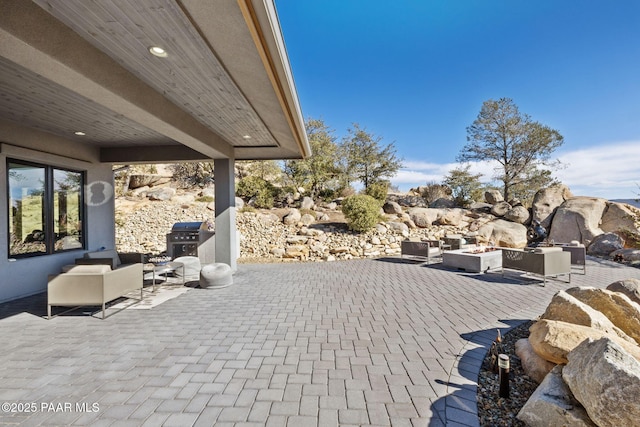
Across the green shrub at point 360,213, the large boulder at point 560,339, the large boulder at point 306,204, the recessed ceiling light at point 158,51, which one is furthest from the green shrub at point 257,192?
the large boulder at point 560,339

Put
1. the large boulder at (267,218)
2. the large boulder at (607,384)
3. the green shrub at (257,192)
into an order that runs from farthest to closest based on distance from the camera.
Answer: the green shrub at (257,192)
the large boulder at (267,218)
the large boulder at (607,384)

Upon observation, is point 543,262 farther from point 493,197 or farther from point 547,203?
point 493,197

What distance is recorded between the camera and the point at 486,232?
11273mm

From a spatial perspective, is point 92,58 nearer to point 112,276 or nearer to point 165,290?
point 112,276

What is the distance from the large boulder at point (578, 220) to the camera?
1060 centimetres

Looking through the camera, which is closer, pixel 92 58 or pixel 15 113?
pixel 92 58

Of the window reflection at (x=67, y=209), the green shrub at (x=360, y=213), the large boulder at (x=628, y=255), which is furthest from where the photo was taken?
the green shrub at (x=360, y=213)

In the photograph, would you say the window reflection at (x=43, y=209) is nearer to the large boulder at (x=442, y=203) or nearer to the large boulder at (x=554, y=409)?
the large boulder at (x=554, y=409)

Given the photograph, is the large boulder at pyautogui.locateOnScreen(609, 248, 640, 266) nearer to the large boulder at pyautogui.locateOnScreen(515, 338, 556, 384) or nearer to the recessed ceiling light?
the large boulder at pyautogui.locateOnScreen(515, 338, 556, 384)

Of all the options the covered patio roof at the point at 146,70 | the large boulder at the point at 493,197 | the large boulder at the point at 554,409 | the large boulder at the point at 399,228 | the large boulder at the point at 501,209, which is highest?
the covered patio roof at the point at 146,70

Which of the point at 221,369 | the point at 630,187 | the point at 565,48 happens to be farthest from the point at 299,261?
the point at 565,48

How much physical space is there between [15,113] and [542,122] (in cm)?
2069

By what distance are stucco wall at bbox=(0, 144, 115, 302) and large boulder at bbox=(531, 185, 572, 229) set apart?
16.6m

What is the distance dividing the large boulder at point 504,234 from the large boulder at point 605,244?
2050 millimetres
